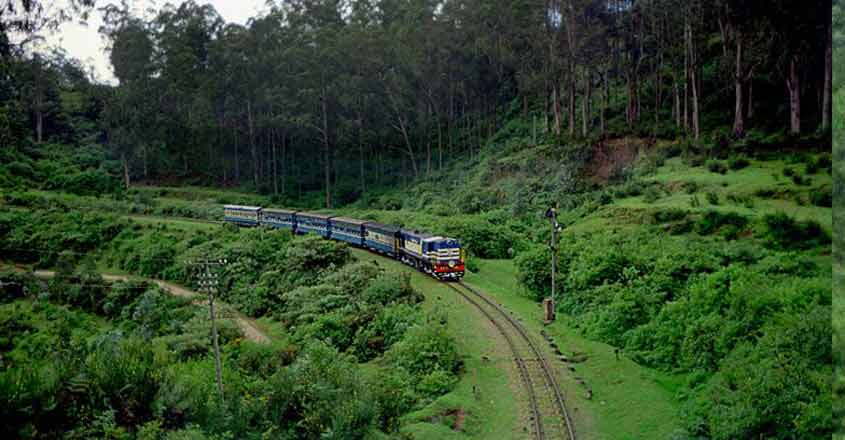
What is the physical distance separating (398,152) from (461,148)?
25.5 feet

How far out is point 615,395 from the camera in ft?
60.4

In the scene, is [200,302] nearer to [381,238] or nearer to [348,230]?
[348,230]

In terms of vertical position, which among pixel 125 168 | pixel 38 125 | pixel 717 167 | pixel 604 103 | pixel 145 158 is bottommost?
pixel 717 167

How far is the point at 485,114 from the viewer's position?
237 ft

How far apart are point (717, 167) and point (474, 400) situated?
22.2 meters

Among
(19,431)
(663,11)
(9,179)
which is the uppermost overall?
(663,11)

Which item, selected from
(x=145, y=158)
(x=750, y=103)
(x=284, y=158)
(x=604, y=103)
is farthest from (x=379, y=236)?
(x=145, y=158)

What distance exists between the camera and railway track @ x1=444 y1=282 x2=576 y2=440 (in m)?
16.5

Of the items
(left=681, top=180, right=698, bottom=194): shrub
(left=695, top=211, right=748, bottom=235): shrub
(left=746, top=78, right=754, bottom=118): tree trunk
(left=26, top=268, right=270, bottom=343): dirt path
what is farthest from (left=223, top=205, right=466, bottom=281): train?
(left=746, top=78, right=754, bottom=118): tree trunk

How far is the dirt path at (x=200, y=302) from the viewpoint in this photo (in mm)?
30986

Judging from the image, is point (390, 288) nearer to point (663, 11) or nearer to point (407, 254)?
point (407, 254)

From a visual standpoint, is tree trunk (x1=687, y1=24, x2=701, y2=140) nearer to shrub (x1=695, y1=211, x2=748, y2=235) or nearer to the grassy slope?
the grassy slope

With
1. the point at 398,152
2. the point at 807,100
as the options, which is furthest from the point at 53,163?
the point at 807,100

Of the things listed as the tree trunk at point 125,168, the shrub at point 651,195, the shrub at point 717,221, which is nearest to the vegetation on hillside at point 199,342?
the shrub at point 717,221
